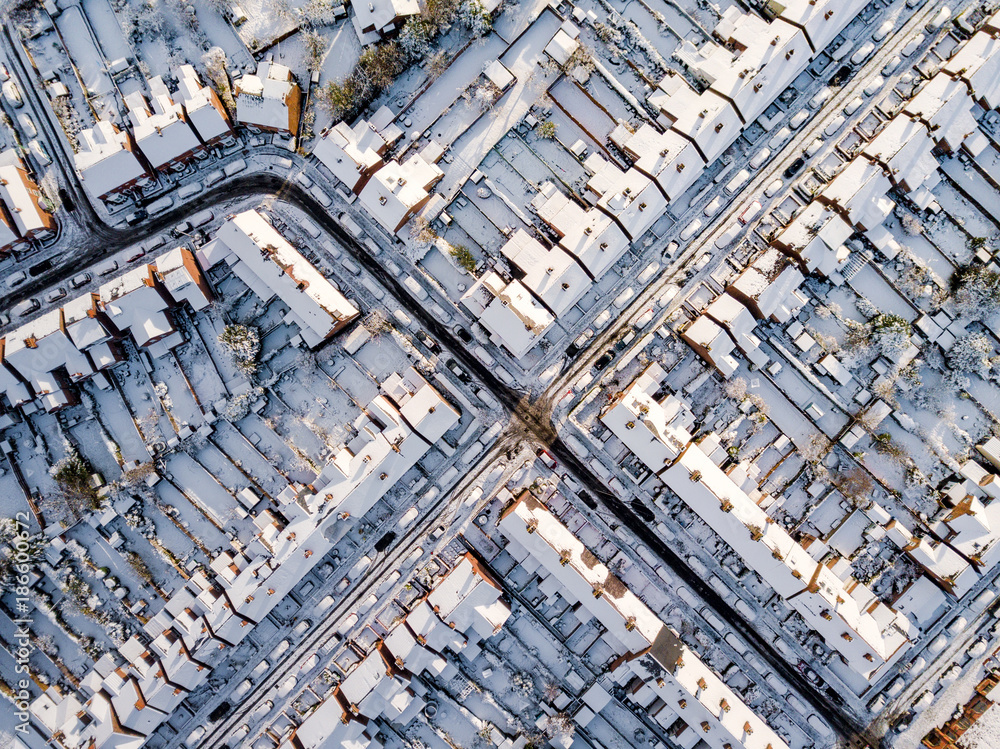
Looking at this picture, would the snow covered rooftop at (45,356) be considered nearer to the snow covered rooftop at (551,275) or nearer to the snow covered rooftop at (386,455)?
the snow covered rooftop at (386,455)

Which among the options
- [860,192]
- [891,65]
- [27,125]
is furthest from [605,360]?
[27,125]

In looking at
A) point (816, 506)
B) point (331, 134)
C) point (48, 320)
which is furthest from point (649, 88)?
point (48, 320)

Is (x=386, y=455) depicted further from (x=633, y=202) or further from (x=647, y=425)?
(x=633, y=202)

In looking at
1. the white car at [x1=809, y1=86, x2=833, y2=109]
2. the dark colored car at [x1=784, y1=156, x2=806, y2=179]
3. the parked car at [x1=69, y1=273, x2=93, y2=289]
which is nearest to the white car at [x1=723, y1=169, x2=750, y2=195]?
the dark colored car at [x1=784, y1=156, x2=806, y2=179]

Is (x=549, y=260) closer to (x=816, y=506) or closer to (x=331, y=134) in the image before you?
(x=331, y=134)

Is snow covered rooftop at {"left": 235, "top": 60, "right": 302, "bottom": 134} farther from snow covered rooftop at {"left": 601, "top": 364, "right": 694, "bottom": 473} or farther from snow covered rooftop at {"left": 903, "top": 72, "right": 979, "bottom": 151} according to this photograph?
snow covered rooftop at {"left": 903, "top": 72, "right": 979, "bottom": 151}

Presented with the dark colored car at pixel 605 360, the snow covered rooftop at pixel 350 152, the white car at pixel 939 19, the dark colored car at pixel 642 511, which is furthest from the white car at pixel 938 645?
the snow covered rooftop at pixel 350 152
